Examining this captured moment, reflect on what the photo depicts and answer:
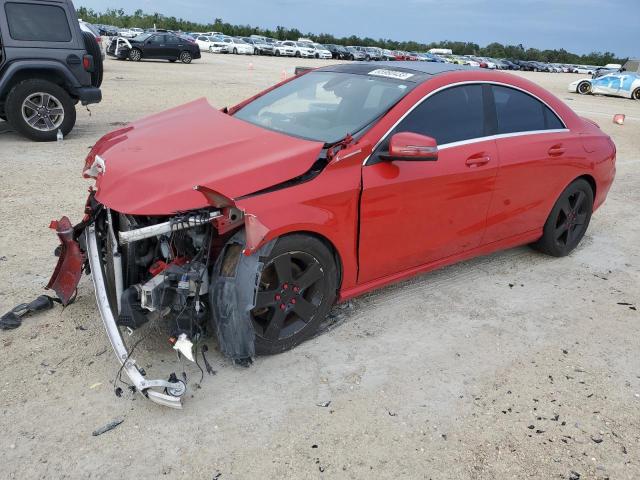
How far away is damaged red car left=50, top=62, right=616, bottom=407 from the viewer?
2.89 metres

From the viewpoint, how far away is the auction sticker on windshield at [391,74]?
12.6 ft

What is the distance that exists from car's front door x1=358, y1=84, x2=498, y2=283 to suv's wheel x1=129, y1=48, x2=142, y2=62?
27.7 m

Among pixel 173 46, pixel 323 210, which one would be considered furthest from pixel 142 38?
pixel 323 210

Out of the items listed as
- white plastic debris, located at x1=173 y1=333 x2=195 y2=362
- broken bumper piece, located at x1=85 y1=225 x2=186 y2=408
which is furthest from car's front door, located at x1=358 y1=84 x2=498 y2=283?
broken bumper piece, located at x1=85 y1=225 x2=186 y2=408

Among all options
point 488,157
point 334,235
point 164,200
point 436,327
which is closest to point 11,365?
point 164,200

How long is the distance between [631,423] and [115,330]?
2.82m

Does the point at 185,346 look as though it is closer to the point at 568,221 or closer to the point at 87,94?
the point at 568,221

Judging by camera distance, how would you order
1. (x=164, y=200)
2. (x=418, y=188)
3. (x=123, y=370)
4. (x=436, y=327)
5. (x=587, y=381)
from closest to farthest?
(x=164, y=200), (x=123, y=370), (x=587, y=381), (x=418, y=188), (x=436, y=327)

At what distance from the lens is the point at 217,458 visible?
8.22ft

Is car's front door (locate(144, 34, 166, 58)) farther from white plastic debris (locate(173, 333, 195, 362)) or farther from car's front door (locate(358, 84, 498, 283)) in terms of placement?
white plastic debris (locate(173, 333, 195, 362))

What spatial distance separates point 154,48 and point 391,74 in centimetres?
2769

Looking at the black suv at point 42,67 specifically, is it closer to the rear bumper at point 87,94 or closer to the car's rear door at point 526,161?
the rear bumper at point 87,94

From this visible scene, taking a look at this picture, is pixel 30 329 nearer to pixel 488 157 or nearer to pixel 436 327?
pixel 436 327

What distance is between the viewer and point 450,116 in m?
3.78
